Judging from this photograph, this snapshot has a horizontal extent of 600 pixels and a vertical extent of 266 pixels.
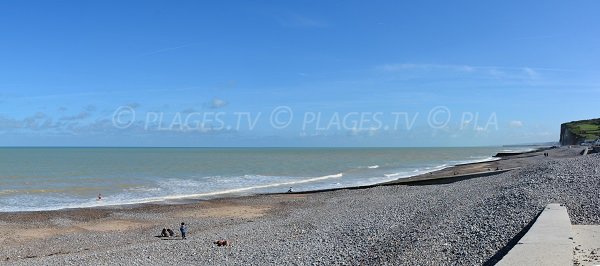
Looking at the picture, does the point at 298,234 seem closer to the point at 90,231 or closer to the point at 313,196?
the point at 90,231

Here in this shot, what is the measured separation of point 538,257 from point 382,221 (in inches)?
410

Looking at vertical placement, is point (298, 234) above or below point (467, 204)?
below

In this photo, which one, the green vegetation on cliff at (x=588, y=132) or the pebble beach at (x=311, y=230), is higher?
the green vegetation on cliff at (x=588, y=132)

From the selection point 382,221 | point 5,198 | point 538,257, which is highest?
point 538,257

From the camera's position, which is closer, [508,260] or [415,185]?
[508,260]

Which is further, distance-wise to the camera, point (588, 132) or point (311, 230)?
point (588, 132)

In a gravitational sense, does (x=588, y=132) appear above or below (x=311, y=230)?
above

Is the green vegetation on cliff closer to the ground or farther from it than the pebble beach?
farther from it

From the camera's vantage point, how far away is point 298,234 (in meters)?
18.8

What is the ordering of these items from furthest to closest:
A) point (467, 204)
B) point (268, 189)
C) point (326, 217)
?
point (268, 189) < point (326, 217) < point (467, 204)

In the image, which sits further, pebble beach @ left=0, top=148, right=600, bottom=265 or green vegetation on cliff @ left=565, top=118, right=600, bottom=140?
green vegetation on cliff @ left=565, top=118, right=600, bottom=140

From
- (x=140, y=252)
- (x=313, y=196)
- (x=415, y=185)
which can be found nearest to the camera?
(x=140, y=252)

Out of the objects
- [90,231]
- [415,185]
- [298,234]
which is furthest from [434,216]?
[415,185]

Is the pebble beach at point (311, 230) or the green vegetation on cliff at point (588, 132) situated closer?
the pebble beach at point (311, 230)
